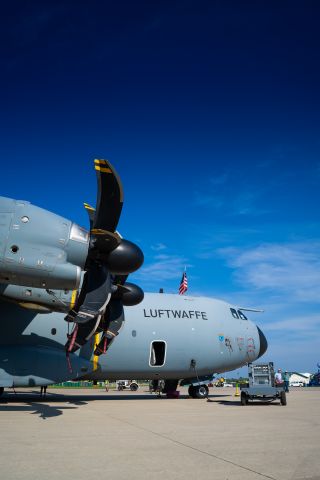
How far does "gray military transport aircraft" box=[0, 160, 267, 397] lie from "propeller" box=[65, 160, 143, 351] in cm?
3

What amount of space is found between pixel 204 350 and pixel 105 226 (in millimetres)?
11688

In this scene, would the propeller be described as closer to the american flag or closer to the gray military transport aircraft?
the gray military transport aircraft

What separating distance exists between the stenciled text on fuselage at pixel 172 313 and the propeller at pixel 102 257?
26.8 feet

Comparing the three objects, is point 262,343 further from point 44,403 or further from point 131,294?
point 44,403

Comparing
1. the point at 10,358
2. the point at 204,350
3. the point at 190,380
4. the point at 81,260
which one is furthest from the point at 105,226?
the point at 190,380

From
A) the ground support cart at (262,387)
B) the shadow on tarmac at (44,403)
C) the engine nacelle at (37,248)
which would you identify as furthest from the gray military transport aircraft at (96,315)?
the ground support cart at (262,387)

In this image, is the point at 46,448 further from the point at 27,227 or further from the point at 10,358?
the point at 10,358

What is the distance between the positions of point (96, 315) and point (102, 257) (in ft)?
4.97

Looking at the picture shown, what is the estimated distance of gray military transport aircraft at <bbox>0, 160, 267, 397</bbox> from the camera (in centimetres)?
1040

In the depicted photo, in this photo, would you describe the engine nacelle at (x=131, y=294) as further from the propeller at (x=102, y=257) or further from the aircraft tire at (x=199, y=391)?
the aircraft tire at (x=199, y=391)

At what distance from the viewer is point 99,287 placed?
37.6ft

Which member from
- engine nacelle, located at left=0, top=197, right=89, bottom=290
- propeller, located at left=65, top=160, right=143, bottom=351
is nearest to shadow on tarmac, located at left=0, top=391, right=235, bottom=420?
propeller, located at left=65, top=160, right=143, bottom=351

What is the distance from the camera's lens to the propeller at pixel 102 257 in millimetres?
10891

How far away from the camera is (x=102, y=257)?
11.6 meters
